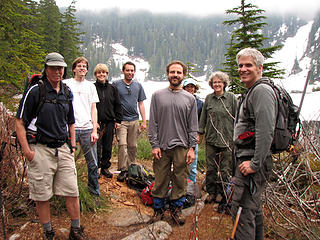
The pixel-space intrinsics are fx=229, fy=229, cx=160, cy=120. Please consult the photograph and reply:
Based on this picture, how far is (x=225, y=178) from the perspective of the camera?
3908 millimetres

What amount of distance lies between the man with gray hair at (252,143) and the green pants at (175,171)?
3.88 ft

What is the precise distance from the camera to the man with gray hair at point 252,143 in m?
1.84

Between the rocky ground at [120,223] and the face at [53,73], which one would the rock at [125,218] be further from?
the face at [53,73]

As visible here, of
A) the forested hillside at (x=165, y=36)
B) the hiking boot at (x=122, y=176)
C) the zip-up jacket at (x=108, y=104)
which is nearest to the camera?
the zip-up jacket at (x=108, y=104)

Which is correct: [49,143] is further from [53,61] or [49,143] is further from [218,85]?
[218,85]

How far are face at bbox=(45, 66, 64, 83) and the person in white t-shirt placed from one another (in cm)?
97

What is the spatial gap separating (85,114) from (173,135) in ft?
4.39

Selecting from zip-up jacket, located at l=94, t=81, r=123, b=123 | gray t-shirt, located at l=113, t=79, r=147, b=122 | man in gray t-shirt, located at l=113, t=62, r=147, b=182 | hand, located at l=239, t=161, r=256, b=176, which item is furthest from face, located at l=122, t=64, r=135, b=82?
hand, located at l=239, t=161, r=256, b=176

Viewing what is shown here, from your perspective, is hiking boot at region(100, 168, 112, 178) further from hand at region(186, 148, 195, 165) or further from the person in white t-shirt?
hand at region(186, 148, 195, 165)

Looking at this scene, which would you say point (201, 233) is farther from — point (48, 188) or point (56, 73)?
point (56, 73)

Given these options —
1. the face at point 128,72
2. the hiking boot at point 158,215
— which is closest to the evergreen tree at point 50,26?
the face at point 128,72

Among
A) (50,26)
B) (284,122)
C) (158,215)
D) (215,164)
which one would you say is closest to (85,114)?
(158,215)

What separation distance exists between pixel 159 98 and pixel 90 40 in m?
103

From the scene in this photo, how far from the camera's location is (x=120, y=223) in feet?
10.9
